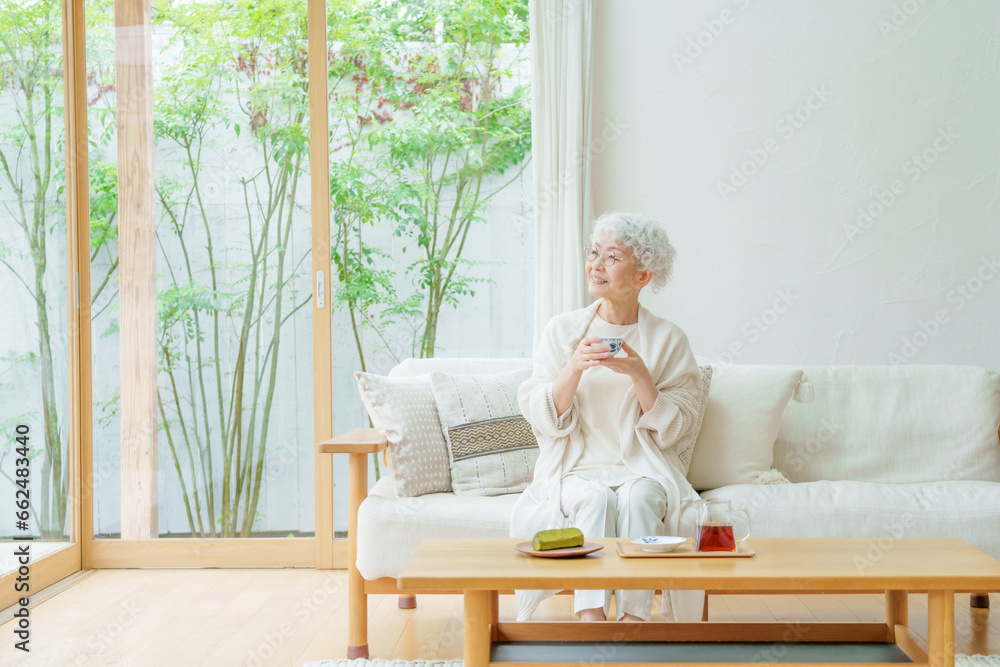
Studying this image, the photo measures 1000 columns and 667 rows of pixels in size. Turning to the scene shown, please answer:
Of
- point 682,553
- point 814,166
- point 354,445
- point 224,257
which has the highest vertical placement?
point 814,166

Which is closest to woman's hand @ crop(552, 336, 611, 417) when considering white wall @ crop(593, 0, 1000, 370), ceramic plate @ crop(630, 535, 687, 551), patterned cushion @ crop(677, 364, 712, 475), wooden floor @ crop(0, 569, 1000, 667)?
patterned cushion @ crop(677, 364, 712, 475)

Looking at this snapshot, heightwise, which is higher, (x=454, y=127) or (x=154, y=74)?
(x=154, y=74)

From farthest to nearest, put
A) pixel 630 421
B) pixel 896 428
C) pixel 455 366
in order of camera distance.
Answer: pixel 455 366 → pixel 896 428 → pixel 630 421

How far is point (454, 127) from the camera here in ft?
11.3

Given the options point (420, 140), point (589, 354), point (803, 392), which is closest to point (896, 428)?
point (803, 392)

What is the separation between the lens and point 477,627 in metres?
1.65

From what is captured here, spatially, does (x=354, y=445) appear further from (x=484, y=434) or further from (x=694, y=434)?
(x=694, y=434)

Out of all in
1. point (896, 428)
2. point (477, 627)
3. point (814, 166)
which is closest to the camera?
point (477, 627)

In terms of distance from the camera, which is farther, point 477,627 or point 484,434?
point 484,434

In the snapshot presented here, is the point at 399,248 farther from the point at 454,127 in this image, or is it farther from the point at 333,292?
the point at 454,127

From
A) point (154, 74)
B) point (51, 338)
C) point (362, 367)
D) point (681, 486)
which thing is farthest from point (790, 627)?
point (154, 74)

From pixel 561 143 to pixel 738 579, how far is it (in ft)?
7.05

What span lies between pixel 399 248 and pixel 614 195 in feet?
2.95

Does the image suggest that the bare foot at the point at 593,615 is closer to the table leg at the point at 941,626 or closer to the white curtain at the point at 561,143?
the table leg at the point at 941,626
